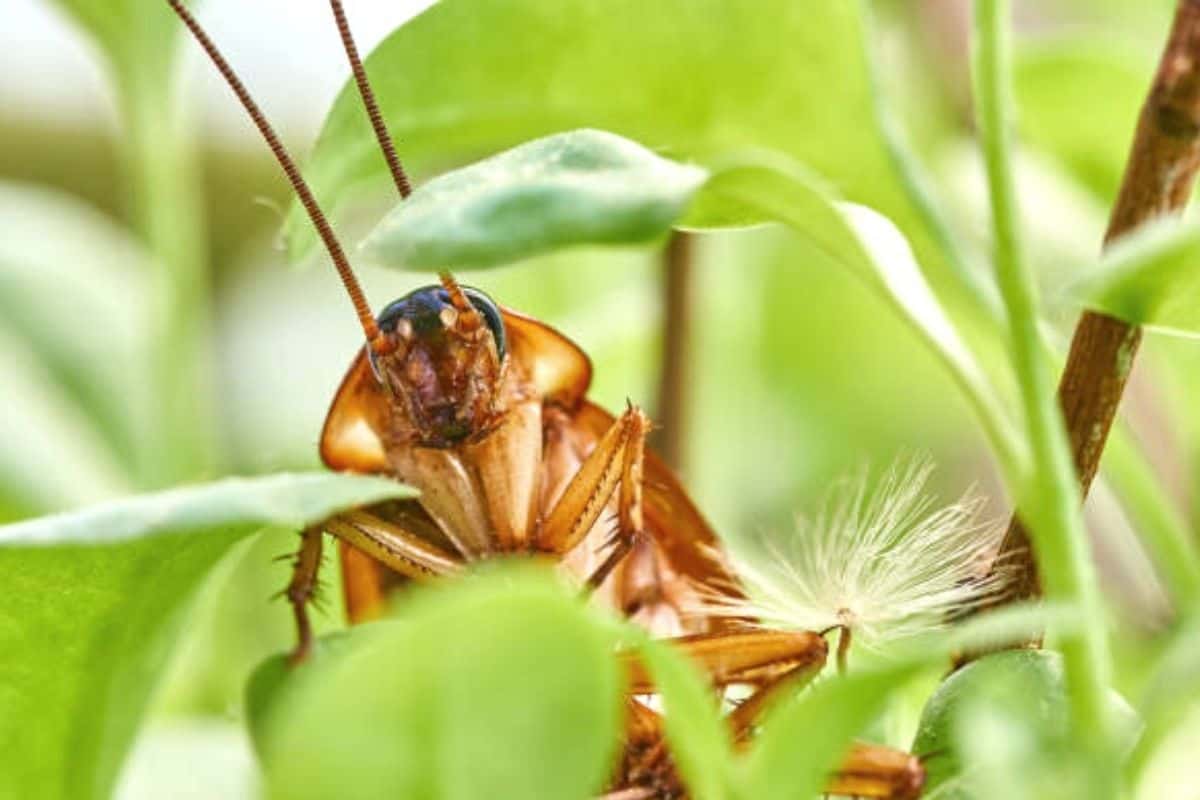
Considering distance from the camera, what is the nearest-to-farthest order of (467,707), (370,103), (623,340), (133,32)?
(467,707)
(370,103)
(133,32)
(623,340)

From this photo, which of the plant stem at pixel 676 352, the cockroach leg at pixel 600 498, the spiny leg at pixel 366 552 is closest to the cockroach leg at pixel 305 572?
the spiny leg at pixel 366 552

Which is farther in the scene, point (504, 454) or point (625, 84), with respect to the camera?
point (504, 454)

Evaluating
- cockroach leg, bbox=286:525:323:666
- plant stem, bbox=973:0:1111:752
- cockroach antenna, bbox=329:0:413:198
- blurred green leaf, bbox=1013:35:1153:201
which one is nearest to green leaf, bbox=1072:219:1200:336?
plant stem, bbox=973:0:1111:752

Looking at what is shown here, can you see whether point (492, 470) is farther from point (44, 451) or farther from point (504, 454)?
point (44, 451)

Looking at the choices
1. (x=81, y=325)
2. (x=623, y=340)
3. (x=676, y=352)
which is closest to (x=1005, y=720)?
(x=676, y=352)

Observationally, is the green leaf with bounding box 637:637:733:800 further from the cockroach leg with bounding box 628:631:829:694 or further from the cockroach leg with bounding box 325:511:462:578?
the cockroach leg with bounding box 325:511:462:578

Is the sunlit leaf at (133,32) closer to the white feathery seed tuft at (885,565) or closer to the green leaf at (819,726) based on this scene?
the white feathery seed tuft at (885,565)
